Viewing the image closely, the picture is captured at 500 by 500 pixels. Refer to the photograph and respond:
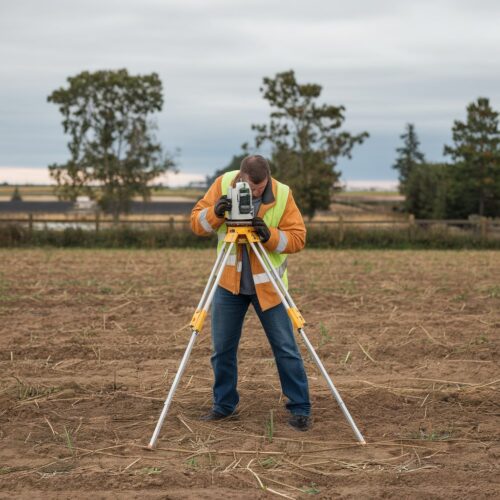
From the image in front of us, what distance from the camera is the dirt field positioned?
5.50 meters

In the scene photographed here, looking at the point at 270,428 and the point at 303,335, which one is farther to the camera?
the point at 270,428

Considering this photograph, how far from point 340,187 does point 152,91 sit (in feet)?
39.2

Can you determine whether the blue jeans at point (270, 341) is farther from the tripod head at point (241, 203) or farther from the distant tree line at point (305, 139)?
the distant tree line at point (305, 139)

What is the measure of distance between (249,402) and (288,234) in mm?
1743

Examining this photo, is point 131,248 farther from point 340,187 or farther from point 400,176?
point 400,176

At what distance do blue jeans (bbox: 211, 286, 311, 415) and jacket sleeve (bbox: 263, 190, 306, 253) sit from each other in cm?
46

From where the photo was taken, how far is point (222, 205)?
6289 millimetres

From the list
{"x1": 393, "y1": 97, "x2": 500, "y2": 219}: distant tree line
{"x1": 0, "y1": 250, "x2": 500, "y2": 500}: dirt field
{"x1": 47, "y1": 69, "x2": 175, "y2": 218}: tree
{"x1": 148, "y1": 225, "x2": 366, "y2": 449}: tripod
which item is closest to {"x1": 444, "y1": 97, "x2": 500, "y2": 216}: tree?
{"x1": 393, "y1": 97, "x2": 500, "y2": 219}: distant tree line

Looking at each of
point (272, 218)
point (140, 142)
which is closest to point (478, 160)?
point (140, 142)

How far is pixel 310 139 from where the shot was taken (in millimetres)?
49031

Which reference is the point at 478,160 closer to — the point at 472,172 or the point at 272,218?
the point at 472,172

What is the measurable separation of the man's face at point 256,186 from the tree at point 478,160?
49.5 m

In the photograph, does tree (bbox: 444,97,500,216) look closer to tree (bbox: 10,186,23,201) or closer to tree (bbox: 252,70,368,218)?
tree (bbox: 252,70,368,218)

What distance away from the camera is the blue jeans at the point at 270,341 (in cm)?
663
